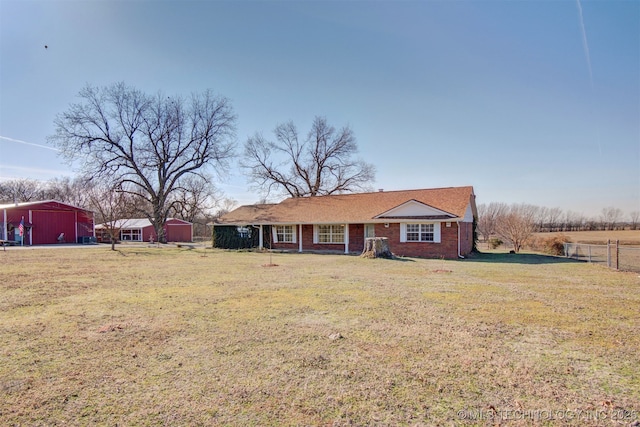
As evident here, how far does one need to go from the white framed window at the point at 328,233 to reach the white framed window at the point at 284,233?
6.32 feet

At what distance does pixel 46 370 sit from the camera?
399 cm

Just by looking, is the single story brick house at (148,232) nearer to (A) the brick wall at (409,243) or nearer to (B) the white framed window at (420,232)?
(A) the brick wall at (409,243)

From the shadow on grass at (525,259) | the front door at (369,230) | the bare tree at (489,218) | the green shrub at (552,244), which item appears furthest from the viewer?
the bare tree at (489,218)

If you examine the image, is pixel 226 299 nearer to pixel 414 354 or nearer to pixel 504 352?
pixel 414 354

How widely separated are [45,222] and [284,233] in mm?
26873

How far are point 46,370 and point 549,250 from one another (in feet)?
85.2

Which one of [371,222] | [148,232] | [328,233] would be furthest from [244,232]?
[148,232]

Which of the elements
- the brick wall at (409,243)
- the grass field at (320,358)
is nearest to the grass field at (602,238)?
the brick wall at (409,243)

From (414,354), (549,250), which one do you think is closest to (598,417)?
(414,354)

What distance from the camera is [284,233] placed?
2588cm

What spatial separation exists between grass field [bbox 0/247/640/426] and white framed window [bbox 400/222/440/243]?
11000mm

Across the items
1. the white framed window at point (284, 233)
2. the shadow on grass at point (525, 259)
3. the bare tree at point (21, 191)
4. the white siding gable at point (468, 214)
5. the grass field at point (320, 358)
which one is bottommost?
the shadow on grass at point (525, 259)

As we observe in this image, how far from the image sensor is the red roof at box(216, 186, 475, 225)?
20.9 meters

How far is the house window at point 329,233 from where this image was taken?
929 inches
